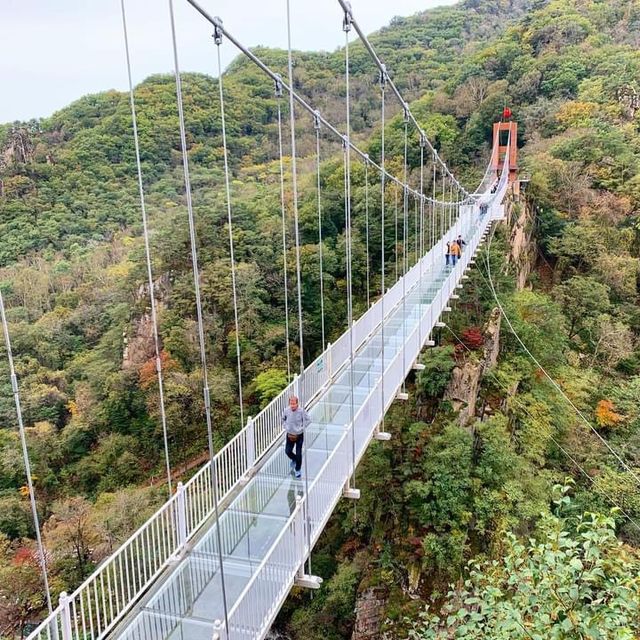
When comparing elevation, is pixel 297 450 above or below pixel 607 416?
above

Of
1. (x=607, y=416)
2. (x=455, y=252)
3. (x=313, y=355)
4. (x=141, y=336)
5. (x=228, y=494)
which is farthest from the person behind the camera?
(x=313, y=355)

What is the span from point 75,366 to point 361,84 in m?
20.5

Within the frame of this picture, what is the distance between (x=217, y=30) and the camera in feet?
10.7

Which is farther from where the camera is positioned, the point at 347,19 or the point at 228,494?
the point at 347,19

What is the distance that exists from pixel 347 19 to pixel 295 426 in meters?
3.14

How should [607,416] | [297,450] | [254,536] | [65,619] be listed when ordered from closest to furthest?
[65,619] → [254,536] → [297,450] → [607,416]

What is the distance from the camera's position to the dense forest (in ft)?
24.4

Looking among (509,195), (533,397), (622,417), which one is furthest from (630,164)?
(533,397)

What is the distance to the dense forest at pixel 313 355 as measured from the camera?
24.4 ft

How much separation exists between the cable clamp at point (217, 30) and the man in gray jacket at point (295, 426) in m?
2.24

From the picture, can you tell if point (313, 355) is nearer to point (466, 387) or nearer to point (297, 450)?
point (466, 387)

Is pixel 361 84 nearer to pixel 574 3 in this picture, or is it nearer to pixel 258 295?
pixel 574 3

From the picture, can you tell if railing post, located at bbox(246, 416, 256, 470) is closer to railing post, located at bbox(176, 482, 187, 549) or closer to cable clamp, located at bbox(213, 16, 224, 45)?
railing post, located at bbox(176, 482, 187, 549)

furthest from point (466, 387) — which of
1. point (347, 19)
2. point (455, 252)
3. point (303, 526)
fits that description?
point (303, 526)
